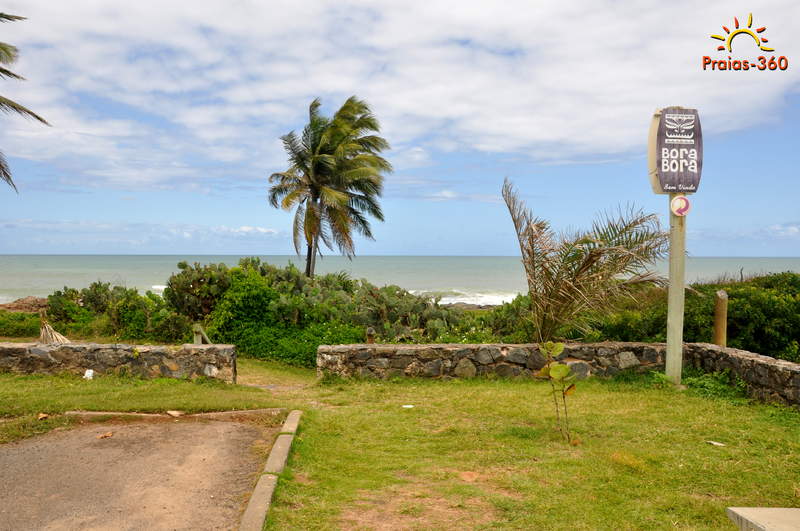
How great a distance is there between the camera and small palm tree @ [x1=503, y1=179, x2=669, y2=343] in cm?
821

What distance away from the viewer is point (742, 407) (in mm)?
6809

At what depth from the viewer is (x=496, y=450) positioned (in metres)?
5.30

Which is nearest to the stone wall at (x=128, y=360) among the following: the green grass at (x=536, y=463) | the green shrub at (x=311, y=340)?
the green grass at (x=536, y=463)

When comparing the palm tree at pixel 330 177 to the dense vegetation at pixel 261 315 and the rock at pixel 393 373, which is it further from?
the rock at pixel 393 373

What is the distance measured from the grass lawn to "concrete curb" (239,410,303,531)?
9 centimetres

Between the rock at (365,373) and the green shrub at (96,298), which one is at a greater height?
the green shrub at (96,298)

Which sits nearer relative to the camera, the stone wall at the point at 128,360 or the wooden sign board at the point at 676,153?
the wooden sign board at the point at 676,153

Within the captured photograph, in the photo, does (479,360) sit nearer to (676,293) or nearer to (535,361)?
→ (535,361)

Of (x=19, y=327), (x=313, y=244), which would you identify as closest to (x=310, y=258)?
(x=313, y=244)

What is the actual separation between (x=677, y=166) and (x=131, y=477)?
279 inches

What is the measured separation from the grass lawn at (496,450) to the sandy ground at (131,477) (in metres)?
0.41

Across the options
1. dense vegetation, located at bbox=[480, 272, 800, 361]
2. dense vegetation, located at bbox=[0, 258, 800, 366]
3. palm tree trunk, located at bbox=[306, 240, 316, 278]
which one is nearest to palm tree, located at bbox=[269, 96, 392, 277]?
palm tree trunk, located at bbox=[306, 240, 316, 278]

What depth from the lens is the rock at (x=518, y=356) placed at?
8.66 metres

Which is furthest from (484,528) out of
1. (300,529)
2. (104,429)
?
(104,429)
